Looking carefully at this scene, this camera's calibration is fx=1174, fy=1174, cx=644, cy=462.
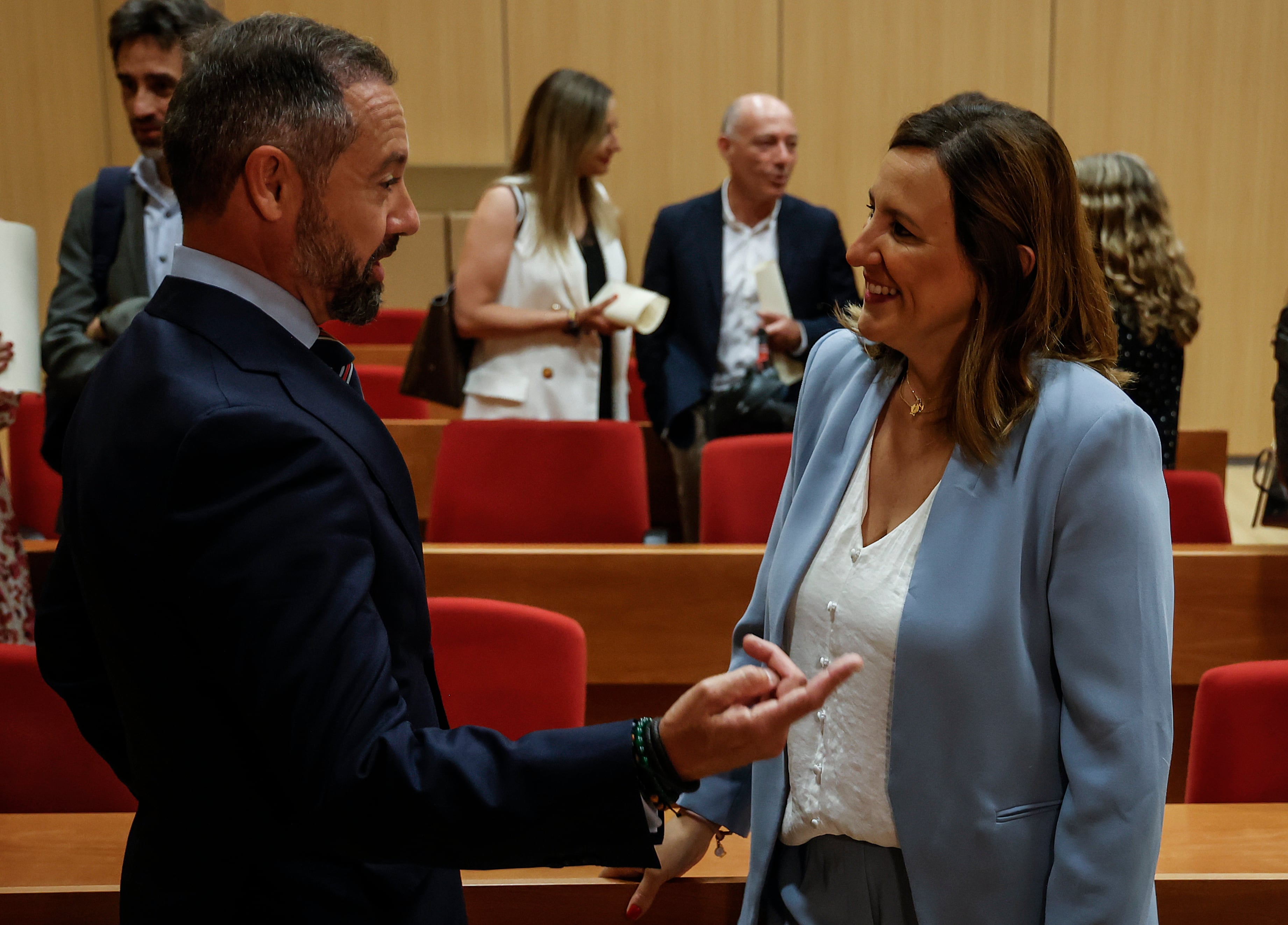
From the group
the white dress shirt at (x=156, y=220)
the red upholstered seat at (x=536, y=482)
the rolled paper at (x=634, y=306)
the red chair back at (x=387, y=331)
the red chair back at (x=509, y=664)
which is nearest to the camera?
the red chair back at (x=509, y=664)

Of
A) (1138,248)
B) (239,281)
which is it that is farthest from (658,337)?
(239,281)

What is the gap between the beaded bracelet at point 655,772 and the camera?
0.91 meters

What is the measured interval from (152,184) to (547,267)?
1.08 m

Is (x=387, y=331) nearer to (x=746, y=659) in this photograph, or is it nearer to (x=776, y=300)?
(x=776, y=300)

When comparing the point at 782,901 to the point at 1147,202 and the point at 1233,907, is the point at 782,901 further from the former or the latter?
the point at 1147,202

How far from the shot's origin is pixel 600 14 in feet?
21.7

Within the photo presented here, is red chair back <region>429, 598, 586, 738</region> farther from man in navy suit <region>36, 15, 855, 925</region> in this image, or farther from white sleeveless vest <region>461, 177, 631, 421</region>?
white sleeveless vest <region>461, 177, 631, 421</region>

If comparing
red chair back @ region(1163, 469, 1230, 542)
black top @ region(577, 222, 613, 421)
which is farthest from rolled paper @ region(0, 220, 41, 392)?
red chair back @ region(1163, 469, 1230, 542)

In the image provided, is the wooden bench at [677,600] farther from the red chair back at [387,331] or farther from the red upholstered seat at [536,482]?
the red chair back at [387,331]

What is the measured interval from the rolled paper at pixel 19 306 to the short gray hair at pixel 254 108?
1654 mm

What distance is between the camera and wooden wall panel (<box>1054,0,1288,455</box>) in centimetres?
654

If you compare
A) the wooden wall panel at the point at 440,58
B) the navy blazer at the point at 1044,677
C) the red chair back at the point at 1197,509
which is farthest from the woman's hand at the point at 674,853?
the wooden wall panel at the point at 440,58

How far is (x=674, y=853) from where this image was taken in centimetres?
138

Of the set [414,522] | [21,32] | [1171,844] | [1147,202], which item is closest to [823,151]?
[1147,202]
